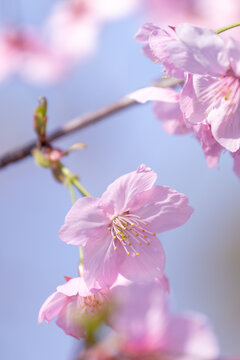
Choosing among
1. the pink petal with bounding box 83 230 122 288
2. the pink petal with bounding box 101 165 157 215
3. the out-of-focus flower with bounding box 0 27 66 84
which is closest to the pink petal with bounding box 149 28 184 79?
the pink petal with bounding box 101 165 157 215

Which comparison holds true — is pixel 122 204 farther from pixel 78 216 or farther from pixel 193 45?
pixel 193 45

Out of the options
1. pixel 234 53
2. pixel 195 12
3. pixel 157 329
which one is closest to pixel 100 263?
pixel 157 329

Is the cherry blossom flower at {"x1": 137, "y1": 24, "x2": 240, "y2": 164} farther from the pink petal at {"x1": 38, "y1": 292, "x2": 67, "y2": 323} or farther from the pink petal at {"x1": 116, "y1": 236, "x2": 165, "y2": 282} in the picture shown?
the pink petal at {"x1": 38, "y1": 292, "x2": 67, "y2": 323}

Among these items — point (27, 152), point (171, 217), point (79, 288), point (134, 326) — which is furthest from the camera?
point (27, 152)

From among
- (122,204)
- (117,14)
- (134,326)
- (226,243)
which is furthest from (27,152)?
(226,243)

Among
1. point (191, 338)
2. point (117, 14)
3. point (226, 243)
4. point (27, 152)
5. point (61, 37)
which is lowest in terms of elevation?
point (191, 338)

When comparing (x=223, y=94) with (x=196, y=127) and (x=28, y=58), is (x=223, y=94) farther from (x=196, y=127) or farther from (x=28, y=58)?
(x=28, y=58)
